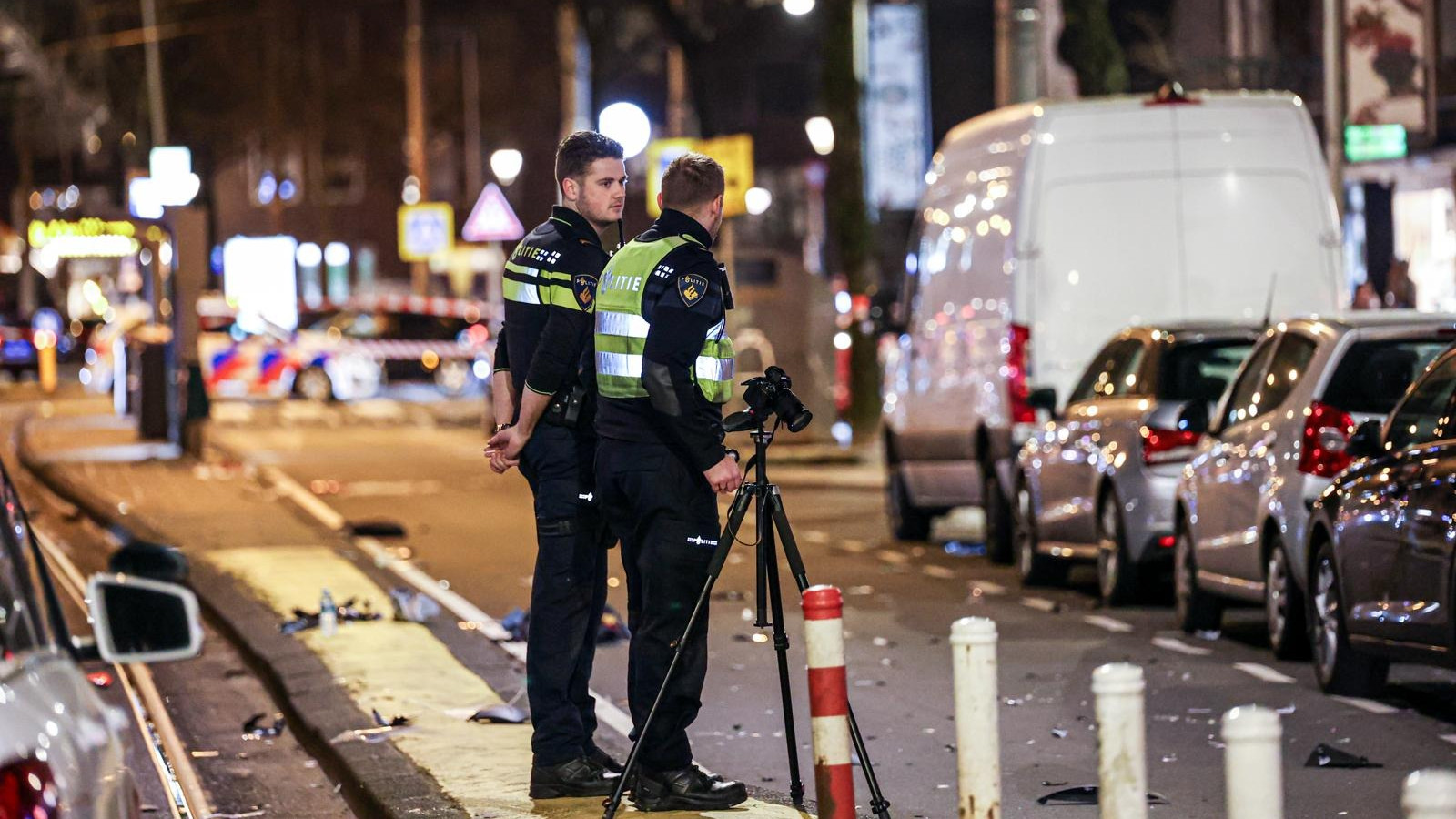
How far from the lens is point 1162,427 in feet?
44.5

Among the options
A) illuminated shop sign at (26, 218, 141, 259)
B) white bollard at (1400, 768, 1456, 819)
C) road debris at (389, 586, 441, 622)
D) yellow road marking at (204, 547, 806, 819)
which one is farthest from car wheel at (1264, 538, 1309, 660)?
illuminated shop sign at (26, 218, 141, 259)

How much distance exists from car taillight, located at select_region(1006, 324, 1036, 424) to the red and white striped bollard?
8850 mm

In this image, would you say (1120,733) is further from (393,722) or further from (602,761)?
(393,722)

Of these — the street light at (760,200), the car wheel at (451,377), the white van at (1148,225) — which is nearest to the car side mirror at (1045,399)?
the white van at (1148,225)

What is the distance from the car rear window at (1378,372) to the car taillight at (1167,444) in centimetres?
192

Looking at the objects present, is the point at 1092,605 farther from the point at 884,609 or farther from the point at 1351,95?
the point at 1351,95

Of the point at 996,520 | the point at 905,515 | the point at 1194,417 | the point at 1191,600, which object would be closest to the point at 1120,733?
the point at 1191,600

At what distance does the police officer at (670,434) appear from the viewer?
700cm

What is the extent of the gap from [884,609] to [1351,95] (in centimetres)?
727

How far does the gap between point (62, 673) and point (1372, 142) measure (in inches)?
677

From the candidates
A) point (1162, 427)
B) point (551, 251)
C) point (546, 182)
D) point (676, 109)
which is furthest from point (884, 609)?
point (546, 182)

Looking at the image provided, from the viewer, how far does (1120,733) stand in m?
5.31

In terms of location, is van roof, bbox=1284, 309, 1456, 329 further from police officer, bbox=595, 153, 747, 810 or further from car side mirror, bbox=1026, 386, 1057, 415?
police officer, bbox=595, 153, 747, 810

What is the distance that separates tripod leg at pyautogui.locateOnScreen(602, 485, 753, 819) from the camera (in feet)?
22.4
